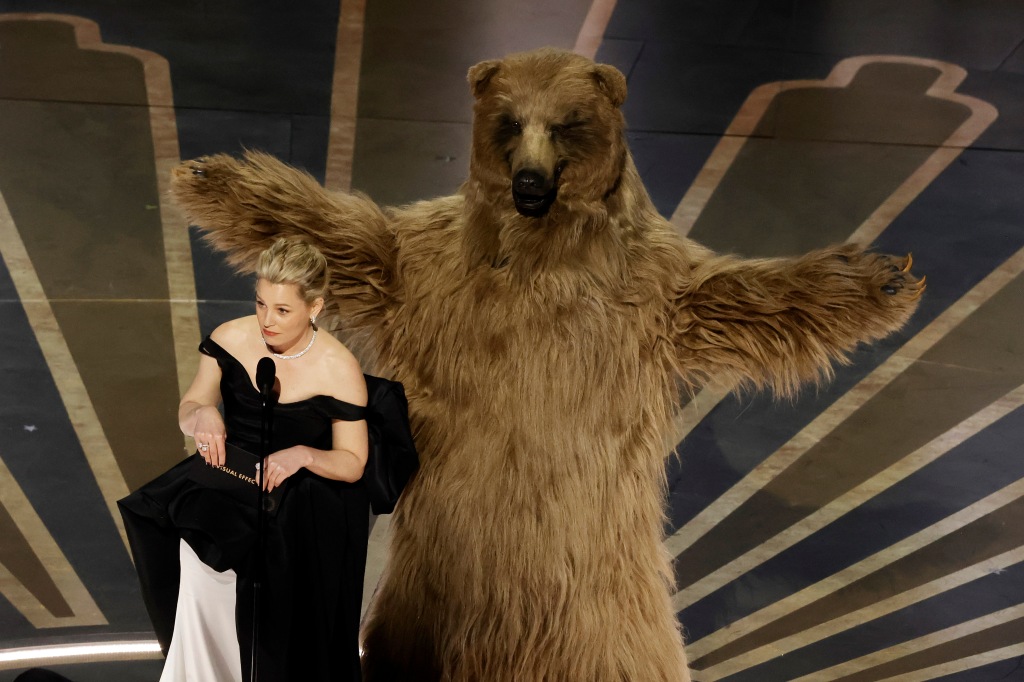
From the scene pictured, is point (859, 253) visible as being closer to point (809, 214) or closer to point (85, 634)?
point (809, 214)

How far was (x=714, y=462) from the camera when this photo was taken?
449 cm

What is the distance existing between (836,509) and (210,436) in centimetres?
274

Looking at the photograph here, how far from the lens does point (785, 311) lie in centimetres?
272

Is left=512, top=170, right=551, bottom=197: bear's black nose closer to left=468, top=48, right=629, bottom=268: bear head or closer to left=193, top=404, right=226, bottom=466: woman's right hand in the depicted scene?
left=468, top=48, right=629, bottom=268: bear head

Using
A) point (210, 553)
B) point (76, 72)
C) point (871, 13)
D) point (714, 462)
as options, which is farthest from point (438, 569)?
point (871, 13)

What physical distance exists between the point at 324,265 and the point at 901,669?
9.43ft

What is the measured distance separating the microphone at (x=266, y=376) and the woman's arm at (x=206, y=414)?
11 cm

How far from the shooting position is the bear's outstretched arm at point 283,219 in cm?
277

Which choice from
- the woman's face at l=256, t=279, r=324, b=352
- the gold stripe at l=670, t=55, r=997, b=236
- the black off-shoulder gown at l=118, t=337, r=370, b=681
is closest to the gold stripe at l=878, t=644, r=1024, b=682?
the gold stripe at l=670, t=55, r=997, b=236

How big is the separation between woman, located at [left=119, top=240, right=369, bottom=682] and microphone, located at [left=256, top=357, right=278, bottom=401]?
0.09 m

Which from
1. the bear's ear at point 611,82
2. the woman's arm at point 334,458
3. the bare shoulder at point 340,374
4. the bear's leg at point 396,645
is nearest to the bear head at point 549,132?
the bear's ear at point 611,82

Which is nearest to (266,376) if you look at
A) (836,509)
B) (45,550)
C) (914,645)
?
(45,550)

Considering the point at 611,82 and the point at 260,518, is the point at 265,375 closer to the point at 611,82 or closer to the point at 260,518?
the point at 260,518

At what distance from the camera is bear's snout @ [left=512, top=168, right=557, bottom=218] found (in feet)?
8.08
